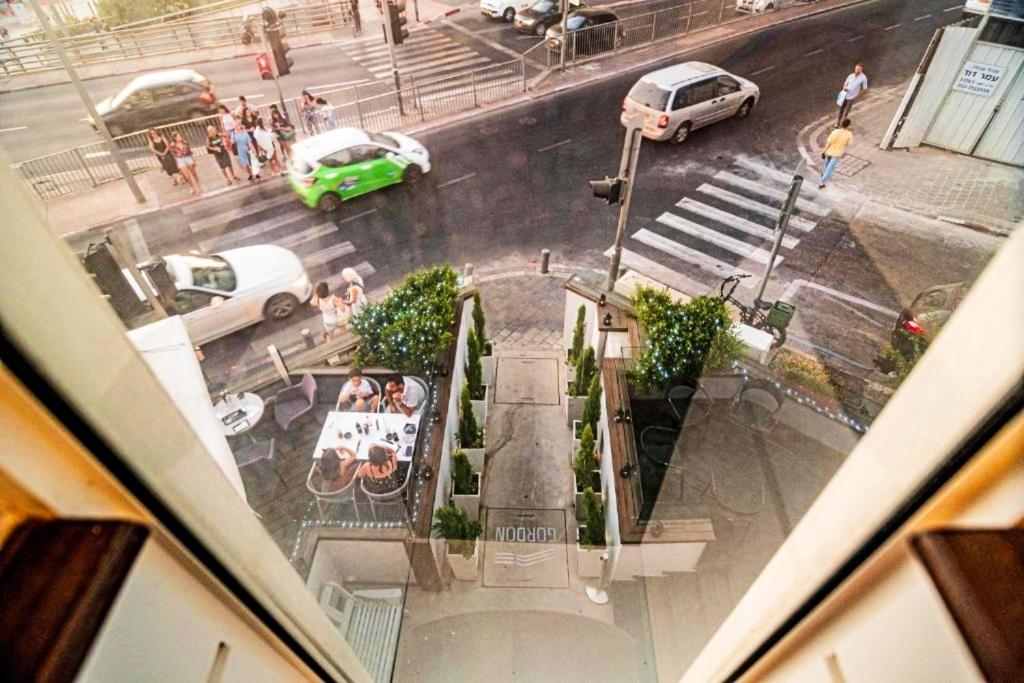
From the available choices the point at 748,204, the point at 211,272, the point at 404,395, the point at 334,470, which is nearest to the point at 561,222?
the point at 748,204

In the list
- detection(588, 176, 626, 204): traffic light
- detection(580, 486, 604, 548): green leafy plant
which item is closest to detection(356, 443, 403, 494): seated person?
detection(580, 486, 604, 548): green leafy plant

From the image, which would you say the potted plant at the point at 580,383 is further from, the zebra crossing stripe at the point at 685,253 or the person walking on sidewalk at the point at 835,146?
the person walking on sidewalk at the point at 835,146

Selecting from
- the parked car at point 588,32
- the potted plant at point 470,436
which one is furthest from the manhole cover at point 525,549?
the parked car at point 588,32

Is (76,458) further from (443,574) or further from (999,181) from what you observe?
(999,181)

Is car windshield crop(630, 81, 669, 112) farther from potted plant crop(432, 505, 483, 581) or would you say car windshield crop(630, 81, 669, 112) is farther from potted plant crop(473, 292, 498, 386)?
potted plant crop(432, 505, 483, 581)

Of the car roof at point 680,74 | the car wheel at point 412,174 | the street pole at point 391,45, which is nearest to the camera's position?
the car wheel at point 412,174

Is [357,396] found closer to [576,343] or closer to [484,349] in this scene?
[484,349]
